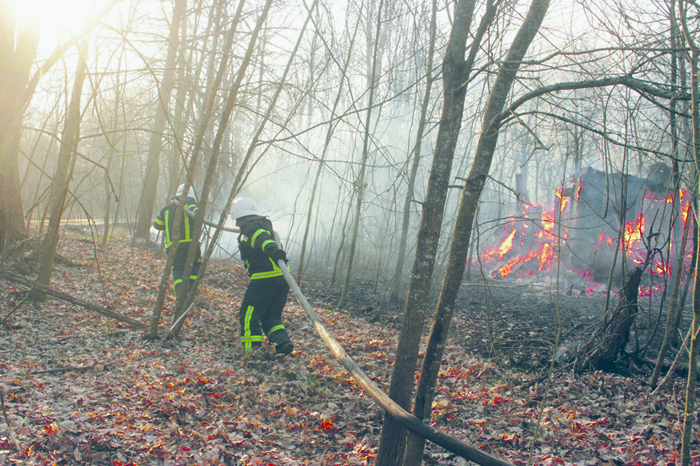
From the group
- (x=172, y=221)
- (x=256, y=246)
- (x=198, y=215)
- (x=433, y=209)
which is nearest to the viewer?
(x=433, y=209)

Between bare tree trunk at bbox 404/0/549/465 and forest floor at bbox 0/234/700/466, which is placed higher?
bare tree trunk at bbox 404/0/549/465

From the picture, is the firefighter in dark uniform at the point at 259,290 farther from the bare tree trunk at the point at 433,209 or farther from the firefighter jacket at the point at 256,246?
the bare tree trunk at the point at 433,209

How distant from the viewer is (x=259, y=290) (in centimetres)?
515

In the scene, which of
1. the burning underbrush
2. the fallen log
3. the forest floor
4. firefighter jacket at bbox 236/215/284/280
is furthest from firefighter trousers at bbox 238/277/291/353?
the burning underbrush

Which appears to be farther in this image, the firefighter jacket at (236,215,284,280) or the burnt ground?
the burnt ground

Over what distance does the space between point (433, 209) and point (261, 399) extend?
2.73m

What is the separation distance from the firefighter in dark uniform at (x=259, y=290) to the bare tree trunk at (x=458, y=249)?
271cm

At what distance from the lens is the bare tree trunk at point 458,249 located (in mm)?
2510

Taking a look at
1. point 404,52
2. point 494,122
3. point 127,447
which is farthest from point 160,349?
point 404,52

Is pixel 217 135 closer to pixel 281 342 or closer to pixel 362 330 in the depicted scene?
pixel 281 342

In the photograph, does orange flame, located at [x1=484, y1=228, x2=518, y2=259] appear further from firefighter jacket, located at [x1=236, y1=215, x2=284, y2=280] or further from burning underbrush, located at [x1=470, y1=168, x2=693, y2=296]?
firefighter jacket, located at [x1=236, y1=215, x2=284, y2=280]

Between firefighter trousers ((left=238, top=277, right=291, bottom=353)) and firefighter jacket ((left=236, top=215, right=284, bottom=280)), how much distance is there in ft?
0.34

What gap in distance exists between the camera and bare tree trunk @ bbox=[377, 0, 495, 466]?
252cm

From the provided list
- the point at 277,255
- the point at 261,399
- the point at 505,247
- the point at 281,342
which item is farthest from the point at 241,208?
the point at 505,247
